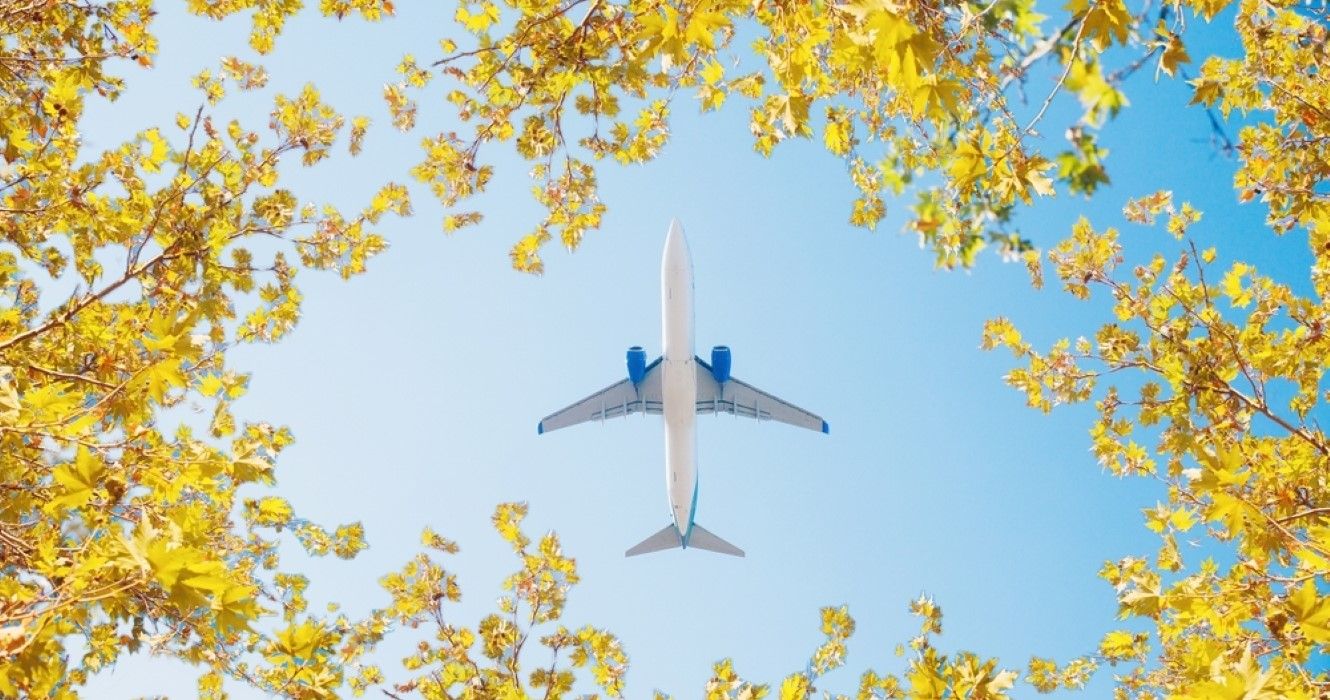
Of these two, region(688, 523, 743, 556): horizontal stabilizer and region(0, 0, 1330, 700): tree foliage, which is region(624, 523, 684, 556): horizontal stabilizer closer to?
region(688, 523, 743, 556): horizontal stabilizer

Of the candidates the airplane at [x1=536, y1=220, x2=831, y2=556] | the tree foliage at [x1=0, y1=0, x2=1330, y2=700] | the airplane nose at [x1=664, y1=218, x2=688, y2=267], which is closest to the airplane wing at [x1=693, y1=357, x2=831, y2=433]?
the airplane at [x1=536, y1=220, x2=831, y2=556]

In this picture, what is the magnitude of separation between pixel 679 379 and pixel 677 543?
10399mm

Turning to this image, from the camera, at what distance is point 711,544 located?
33.0 meters

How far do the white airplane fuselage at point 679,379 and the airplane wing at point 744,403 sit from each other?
5.38ft

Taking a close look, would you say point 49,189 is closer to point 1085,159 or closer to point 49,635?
point 49,635

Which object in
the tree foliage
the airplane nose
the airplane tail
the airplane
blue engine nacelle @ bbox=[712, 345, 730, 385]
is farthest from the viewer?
the airplane tail

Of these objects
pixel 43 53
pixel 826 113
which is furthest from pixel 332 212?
pixel 826 113

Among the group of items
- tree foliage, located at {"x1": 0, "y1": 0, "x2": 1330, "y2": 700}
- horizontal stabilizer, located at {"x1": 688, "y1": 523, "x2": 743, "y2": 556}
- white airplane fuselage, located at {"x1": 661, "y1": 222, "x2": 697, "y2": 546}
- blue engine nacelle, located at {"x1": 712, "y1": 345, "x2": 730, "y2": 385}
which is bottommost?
tree foliage, located at {"x1": 0, "y1": 0, "x2": 1330, "y2": 700}

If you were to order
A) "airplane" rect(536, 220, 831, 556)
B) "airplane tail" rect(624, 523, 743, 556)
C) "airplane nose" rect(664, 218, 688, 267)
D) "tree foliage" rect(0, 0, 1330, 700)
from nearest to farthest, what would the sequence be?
"tree foliage" rect(0, 0, 1330, 700)
"airplane nose" rect(664, 218, 688, 267)
"airplane" rect(536, 220, 831, 556)
"airplane tail" rect(624, 523, 743, 556)

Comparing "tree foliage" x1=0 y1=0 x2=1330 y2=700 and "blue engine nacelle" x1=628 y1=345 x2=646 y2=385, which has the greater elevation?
"blue engine nacelle" x1=628 y1=345 x2=646 y2=385

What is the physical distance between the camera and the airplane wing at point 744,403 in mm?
28609

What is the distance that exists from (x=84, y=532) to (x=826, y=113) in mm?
5786

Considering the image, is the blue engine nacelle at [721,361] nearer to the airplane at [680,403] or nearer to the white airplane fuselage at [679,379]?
the airplane at [680,403]

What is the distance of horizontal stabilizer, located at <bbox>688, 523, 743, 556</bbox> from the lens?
108 feet
